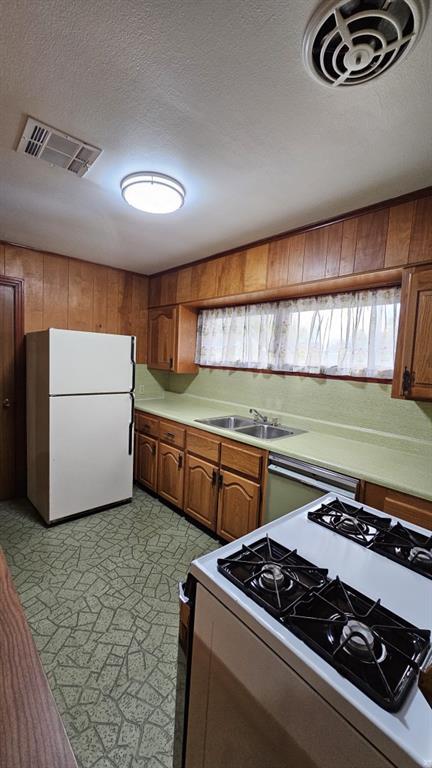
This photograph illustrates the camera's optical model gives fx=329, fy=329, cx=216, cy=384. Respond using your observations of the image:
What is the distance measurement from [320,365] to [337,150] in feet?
4.75

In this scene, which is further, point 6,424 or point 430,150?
point 6,424

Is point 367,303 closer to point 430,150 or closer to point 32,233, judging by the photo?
point 430,150

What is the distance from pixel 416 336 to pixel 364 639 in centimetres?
151

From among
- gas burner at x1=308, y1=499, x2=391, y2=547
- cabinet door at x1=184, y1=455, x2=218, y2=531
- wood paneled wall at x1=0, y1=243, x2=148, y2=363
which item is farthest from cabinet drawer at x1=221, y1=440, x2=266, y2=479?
wood paneled wall at x1=0, y1=243, x2=148, y2=363

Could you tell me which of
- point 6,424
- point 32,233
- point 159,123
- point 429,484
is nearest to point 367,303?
point 429,484

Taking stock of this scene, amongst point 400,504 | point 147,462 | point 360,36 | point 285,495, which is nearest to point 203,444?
point 285,495

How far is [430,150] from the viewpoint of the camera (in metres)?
1.39

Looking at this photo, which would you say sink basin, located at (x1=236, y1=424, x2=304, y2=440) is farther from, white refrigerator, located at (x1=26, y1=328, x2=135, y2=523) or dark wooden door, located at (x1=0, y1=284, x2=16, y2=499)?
dark wooden door, located at (x1=0, y1=284, x2=16, y2=499)

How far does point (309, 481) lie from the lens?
1.94 meters

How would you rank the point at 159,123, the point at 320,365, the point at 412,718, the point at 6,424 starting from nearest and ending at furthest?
1. the point at 412,718
2. the point at 159,123
3. the point at 320,365
4. the point at 6,424

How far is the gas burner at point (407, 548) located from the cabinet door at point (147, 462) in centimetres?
239

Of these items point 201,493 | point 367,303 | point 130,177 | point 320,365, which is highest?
point 130,177

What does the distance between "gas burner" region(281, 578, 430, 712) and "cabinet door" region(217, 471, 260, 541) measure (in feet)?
4.88

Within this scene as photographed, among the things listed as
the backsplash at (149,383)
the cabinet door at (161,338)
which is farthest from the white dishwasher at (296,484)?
the backsplash at (149,383)
